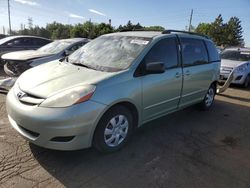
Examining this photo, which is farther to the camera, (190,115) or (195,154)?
(190,115)

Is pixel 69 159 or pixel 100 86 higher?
pixel 100 86

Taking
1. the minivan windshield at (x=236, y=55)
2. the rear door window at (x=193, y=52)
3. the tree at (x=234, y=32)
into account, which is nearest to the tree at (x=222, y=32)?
the tree at (x=234, y=32)

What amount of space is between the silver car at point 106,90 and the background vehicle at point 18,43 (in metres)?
6.62

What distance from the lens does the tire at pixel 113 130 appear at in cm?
311

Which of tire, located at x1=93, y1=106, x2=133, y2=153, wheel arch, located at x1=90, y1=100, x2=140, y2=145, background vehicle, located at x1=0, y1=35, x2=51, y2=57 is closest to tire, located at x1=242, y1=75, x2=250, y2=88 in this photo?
wheel arch, located at x1=90, y1=100, x2=140, y2=145

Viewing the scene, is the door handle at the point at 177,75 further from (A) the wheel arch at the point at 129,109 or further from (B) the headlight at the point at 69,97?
(B) the headlight at the point at 69,97

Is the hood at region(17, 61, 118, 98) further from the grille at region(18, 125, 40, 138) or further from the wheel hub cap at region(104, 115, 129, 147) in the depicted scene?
the wheel hub cap at region(104, 115, 129, 147)

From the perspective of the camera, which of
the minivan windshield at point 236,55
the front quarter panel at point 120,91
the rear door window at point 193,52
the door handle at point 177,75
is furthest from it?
the minivan windshield at point 236,55

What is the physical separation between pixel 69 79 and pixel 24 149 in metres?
1.19

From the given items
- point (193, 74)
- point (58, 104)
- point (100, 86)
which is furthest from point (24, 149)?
point (193, 74)

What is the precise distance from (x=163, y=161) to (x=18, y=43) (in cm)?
894

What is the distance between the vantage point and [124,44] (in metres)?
4.01

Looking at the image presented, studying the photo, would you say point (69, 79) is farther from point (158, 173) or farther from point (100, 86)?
point (158, 173)

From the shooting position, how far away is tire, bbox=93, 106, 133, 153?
10.2 ft
